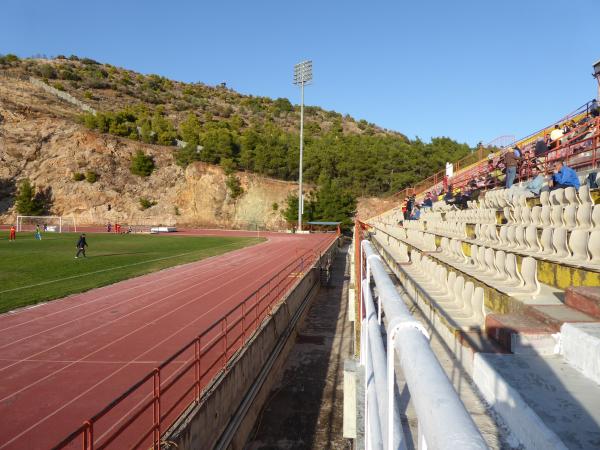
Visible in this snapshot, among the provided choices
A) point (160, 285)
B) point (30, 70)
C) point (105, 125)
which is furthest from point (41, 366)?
point (30, 70)

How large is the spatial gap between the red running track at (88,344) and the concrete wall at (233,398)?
155 cm

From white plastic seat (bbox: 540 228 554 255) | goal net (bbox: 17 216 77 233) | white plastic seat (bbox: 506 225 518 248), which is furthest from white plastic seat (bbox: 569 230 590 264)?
goal net (bbox: 17 216 77 233)

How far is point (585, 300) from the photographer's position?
10.0 ft

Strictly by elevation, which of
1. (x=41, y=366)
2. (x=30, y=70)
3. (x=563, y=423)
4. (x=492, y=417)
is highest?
(x=30, y=70)

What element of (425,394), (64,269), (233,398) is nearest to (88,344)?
(233,398)

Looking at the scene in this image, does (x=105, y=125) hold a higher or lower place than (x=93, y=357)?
higher

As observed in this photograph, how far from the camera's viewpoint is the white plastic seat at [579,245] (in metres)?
4.61

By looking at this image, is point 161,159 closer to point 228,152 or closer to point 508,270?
point 228,152

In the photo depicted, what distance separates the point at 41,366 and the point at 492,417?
8.06m

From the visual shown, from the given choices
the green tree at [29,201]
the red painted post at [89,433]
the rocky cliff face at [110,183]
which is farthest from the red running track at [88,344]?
the green tree at [29,201]

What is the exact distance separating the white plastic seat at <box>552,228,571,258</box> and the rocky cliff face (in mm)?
49318

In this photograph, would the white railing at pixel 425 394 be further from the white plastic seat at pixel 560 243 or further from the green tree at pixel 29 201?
the green tree at pixel 29 201

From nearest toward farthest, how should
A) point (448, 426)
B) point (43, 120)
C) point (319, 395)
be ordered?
point (448, 426)
point (319, 395)
point (43, 120)

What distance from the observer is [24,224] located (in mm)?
52062
